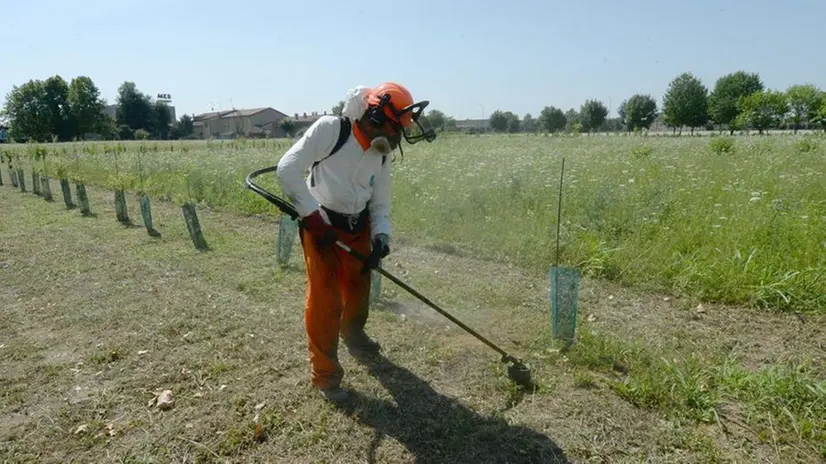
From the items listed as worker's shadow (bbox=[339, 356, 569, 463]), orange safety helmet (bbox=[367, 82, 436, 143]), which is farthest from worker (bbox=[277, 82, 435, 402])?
worker's shadow (bbox=[339, 356, 569, 463])

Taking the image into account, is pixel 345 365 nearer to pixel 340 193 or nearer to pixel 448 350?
pixel 448 350

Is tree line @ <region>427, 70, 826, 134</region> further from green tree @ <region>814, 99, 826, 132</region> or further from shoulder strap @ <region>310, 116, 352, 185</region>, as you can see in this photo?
shoulder strap @ <region>310, 116, 352, 185</region>

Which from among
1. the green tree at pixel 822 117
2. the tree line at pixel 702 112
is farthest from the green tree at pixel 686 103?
the green tree at pixel 822 117

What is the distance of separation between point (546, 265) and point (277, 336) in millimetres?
2870

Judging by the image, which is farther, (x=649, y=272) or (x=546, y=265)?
(x=546, y=265)

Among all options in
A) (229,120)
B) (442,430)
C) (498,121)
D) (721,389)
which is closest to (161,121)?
(229,120)

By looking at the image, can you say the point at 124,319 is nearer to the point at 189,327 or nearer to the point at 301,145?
the point at 189,327

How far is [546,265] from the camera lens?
524 centimetres

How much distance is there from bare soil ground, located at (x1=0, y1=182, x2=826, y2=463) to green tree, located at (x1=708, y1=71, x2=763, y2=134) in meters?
52.6

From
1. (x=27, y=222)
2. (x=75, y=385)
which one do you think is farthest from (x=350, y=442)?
(x=27, y=222)

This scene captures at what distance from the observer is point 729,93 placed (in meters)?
50.5

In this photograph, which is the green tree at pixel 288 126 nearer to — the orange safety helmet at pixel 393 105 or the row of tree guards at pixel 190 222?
the row of tree guards at pixel 190 222

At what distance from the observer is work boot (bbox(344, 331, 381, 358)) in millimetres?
3406

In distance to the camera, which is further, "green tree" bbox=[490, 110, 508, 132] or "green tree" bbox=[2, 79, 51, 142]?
"green tree" bbox=[490, 110, 508, 132]
